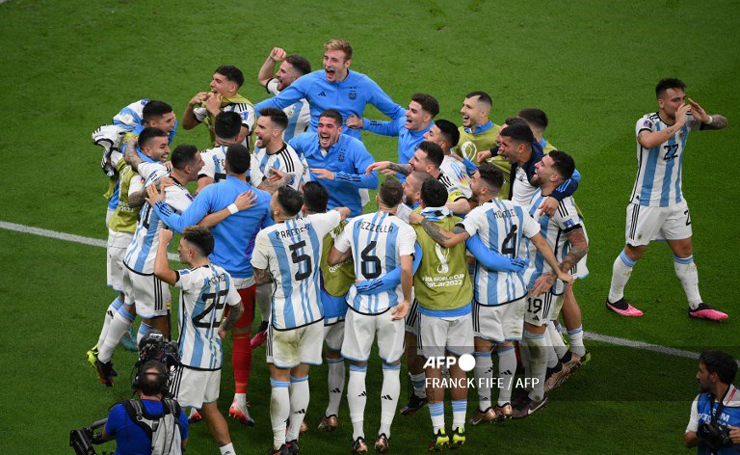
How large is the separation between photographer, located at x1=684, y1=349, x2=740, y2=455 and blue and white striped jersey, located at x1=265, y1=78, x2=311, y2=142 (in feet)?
17.9

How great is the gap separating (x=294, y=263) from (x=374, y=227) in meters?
A: 0.65

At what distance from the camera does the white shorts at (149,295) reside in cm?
788

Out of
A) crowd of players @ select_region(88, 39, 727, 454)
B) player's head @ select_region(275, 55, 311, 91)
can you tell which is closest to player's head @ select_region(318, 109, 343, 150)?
crowd of players @ select_region(88, 39, 727, 454)

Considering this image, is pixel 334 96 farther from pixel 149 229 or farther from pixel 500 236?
pixel 500 236

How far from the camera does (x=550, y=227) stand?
26.2 feet

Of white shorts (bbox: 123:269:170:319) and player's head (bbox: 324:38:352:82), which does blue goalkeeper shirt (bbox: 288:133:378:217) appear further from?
white shorts (bbox: 123:269:170:319)

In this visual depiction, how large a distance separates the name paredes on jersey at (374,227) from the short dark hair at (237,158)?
1.06 meters

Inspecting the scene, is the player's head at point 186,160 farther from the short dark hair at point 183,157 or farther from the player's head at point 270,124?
the player's head at point 270,124

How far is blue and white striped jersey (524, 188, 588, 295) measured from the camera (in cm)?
786

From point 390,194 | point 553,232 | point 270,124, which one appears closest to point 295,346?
point 390,194

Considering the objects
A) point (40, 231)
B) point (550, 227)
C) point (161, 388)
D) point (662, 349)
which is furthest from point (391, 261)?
point (40, 231)

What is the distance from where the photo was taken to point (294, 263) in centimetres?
727

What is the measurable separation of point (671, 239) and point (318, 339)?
3957mm

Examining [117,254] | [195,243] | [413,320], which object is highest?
[195,243]
